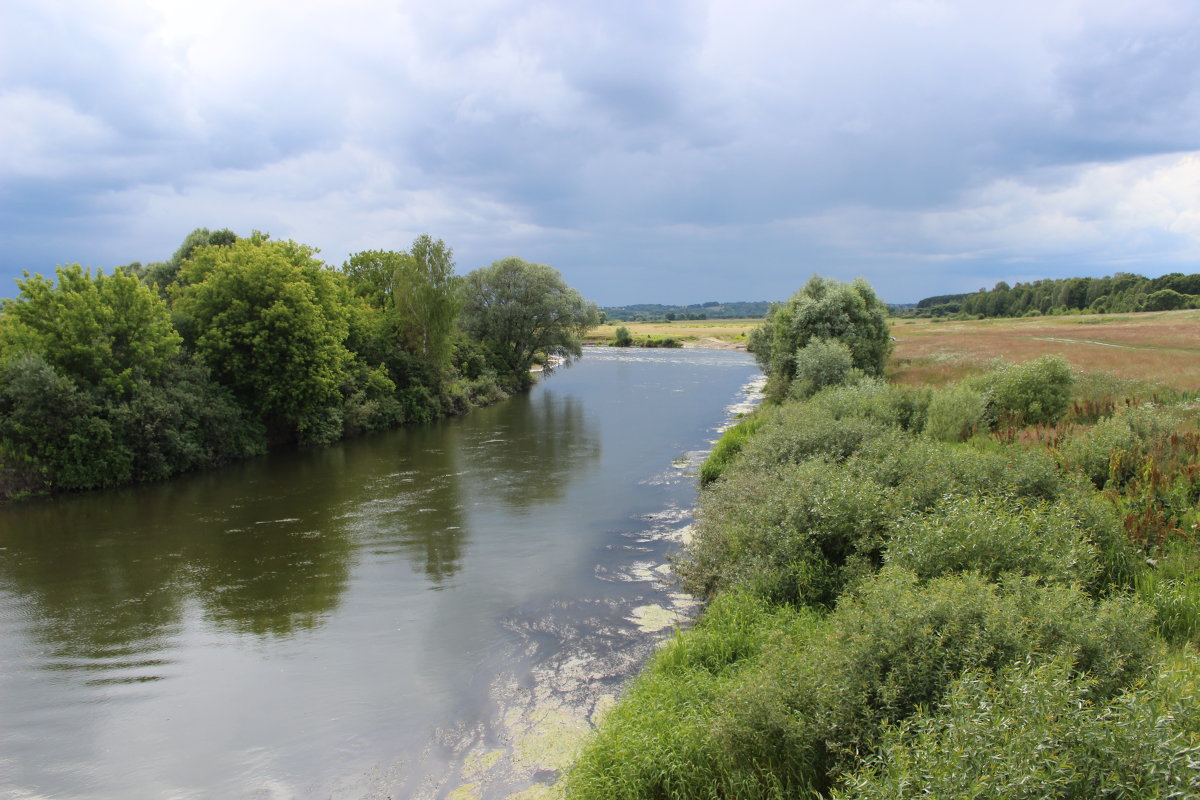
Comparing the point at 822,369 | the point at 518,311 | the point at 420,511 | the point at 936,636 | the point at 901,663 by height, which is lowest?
the point at 420,511

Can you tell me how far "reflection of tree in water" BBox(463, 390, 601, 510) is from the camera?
955 inches

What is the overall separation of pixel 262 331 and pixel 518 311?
2586cm

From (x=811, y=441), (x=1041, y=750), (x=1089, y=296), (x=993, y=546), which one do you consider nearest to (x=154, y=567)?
(x=811, y=441)

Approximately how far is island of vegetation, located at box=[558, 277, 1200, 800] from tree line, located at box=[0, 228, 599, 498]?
72.9ft

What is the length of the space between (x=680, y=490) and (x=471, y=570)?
917 cm

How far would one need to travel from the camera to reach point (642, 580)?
14.9 m

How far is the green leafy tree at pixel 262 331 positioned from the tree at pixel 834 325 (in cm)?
2553

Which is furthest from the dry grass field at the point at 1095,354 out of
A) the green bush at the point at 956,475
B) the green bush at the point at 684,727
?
the green bush at the point at 684,727

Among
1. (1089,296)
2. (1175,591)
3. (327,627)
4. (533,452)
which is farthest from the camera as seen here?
(1089,296)

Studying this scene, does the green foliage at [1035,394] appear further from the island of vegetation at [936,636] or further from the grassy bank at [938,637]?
the grassy bank at [938,637]

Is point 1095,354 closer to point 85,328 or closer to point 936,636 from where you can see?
point 936,636

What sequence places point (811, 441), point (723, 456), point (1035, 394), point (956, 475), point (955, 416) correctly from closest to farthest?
point (956, 475) → point (811, 441) → point (955, 416) → point (1035, 394) → point (723, 456)

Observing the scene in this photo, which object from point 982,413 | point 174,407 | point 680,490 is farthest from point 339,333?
point 982,413

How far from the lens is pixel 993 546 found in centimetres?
834
